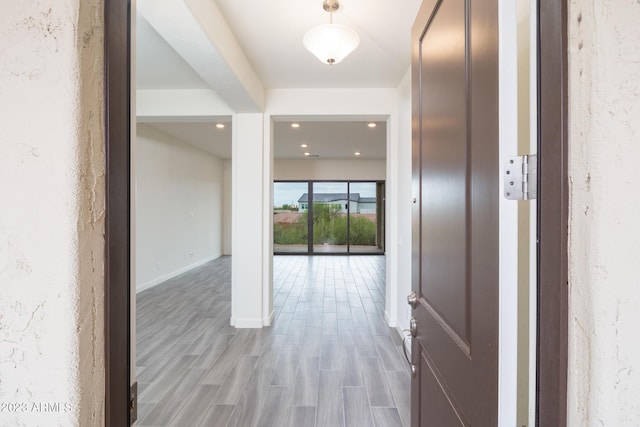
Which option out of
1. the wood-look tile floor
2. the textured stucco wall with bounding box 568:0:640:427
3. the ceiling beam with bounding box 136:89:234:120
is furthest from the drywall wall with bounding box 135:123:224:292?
the textured stucco wall with bounding box 568:0:640:427

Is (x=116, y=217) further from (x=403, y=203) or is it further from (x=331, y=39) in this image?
(x=403, y=203)

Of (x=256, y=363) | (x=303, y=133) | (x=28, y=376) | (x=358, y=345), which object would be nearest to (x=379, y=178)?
(x=303, y=133)

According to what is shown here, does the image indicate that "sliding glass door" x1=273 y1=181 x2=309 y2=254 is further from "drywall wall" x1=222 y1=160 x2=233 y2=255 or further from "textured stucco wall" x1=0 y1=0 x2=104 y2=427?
"textured stucco wall" x1=0 y1=0 x2=104 y2=427

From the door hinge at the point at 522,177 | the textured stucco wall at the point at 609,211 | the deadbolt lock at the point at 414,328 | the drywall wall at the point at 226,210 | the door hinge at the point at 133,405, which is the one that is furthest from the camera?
the drywall wall at the point at 226,210

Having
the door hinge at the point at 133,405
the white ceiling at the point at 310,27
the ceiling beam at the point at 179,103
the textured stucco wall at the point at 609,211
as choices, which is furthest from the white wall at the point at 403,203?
the door hinge at the point at 133,405

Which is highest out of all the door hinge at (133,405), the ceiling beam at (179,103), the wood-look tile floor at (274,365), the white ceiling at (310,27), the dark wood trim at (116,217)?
the white ceiling at (310,27)

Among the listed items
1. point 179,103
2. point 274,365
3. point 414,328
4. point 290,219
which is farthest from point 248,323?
point 290,219

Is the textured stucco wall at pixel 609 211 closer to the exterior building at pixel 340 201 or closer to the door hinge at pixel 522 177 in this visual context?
the door hinge at pixel 522 177

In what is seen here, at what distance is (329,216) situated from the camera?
8328 millimetres

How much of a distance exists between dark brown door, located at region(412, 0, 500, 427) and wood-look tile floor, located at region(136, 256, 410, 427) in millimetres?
993

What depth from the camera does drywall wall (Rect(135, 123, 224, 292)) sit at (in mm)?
4578

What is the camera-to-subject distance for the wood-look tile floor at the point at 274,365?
1.85m

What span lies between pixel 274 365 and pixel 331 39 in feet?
Answer: 8.39

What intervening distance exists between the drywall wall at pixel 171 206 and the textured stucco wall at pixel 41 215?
14.8 ft
